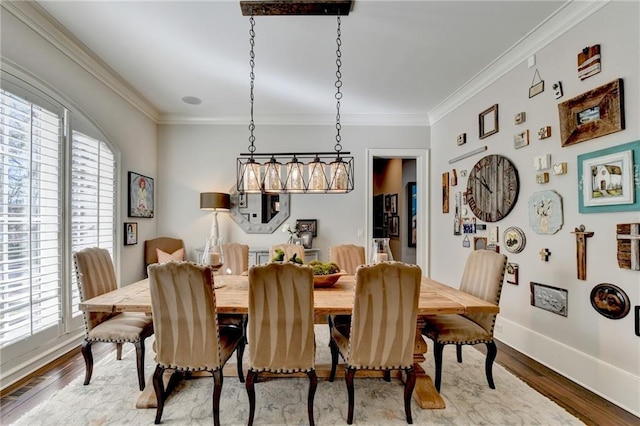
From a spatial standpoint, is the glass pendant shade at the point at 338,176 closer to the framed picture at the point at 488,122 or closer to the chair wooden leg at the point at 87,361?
the framed picture at the point at 488,122

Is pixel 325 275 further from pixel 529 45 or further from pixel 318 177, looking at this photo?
pixel 529 45

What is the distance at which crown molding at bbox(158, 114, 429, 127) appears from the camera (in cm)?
471

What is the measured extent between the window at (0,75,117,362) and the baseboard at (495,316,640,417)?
13.5 feet

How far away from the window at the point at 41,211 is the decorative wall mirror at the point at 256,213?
1.81 m

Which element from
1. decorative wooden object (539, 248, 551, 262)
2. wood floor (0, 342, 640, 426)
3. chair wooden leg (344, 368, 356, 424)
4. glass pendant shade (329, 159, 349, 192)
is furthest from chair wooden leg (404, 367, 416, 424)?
decorative wooden object (539, 248, 551, 262)

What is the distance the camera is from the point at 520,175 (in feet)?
9.60

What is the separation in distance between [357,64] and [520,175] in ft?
6.28

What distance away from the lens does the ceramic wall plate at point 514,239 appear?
2887 millimetres

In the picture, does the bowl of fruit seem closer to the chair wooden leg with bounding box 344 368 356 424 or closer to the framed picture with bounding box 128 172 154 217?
the chair wooden leg with bounding box 344 368 356 424

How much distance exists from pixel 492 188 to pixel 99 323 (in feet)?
12.3

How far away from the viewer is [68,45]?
9.12ft

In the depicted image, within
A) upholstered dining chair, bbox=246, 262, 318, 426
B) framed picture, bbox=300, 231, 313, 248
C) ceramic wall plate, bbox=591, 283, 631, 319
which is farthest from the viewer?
framed picture, bbox=300, 231, 313, 248

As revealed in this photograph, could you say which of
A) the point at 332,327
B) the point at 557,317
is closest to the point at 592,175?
the point at 557,317

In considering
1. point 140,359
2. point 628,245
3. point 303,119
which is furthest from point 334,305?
point 303,119
